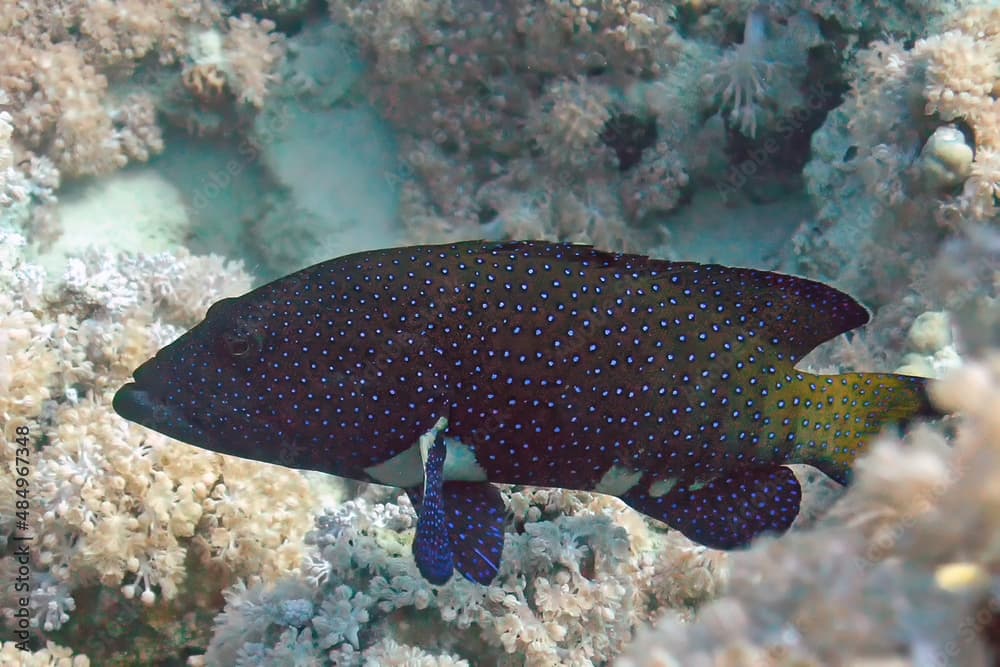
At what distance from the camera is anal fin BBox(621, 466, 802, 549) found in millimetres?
3373

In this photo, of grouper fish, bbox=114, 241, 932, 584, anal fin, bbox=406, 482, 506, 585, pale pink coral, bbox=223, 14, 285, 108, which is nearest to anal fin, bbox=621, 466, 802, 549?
grouper fish, bbox=114, 241, 932, 584

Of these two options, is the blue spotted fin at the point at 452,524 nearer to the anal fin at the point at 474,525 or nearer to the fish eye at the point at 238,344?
the anal fin at the point at 474,525

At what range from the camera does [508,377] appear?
3.14m

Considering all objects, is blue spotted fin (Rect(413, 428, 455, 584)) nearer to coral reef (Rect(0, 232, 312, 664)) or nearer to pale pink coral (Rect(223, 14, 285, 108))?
coral reef (Rect(0, 232, 312, 664))

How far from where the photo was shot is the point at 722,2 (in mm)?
6523

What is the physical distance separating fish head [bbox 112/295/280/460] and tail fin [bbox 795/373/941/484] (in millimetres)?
2236

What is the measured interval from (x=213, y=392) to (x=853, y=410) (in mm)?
2649

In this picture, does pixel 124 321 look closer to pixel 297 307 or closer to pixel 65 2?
pixel 297 307

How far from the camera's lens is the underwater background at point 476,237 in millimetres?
1618

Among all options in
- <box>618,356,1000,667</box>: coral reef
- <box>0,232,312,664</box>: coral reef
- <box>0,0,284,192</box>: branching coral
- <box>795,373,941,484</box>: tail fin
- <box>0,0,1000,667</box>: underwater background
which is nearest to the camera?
<box>618,356,1000,667</box>: coral reef

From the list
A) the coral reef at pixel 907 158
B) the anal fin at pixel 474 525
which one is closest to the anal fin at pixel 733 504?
the anal fin at pixel 474 525

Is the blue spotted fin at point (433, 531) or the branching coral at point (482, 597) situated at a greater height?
the blue spotted fin at point (433, 531)

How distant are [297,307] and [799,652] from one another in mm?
2332

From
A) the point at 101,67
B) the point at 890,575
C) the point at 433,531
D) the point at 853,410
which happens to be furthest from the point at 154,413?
the point at 101,67
